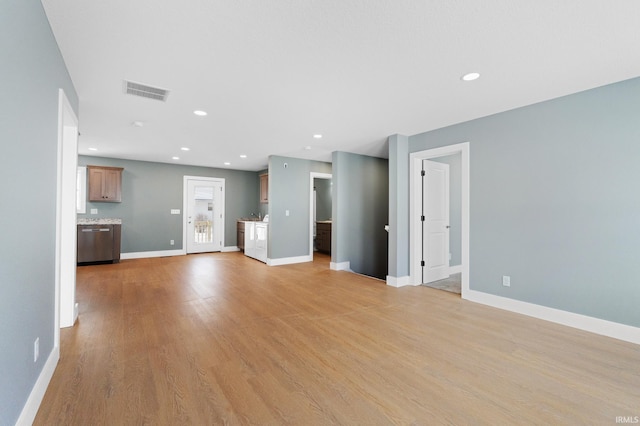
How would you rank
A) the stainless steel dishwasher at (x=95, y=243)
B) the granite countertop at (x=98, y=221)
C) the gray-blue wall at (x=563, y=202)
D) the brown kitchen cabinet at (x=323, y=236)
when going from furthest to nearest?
the brown kitchen cabinet at (x=323, y=236) < the granite countertop at (x=98, y=221) < the stainless steel dishwasher at (x=95, y=243) < the gray-blue wall at (x=563, y=202)

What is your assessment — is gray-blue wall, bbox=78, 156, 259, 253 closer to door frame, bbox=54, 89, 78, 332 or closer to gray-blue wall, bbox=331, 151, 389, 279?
gray-blue wall, bbox=331, 151, 389, 279

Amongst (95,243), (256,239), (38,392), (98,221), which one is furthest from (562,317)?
(98,221)

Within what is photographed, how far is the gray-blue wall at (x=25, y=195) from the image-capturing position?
126 cm

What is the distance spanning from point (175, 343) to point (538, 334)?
11.3ft

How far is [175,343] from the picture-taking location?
2465mm

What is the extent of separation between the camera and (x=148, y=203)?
7.04 meters

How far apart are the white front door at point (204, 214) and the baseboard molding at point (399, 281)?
5375 millimetres

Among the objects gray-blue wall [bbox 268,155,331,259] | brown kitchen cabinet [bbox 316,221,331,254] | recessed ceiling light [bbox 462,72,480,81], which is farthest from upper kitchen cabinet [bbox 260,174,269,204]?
recessed ceiling light [bbox 462,72,480,81]

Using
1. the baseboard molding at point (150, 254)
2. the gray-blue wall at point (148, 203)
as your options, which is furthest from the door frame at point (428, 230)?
the baseboard molding at point (150, 254)

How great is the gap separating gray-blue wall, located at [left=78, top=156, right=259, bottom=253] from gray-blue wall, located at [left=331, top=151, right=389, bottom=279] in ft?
13.8

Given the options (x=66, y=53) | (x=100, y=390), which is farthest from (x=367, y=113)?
(x=100, y=390)

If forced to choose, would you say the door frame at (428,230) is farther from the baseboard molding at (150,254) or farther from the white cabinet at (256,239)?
the baseboard molding at (150,254)

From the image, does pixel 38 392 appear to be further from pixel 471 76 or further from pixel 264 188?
pixel 264 188

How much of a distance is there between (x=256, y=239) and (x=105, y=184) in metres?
3.66
